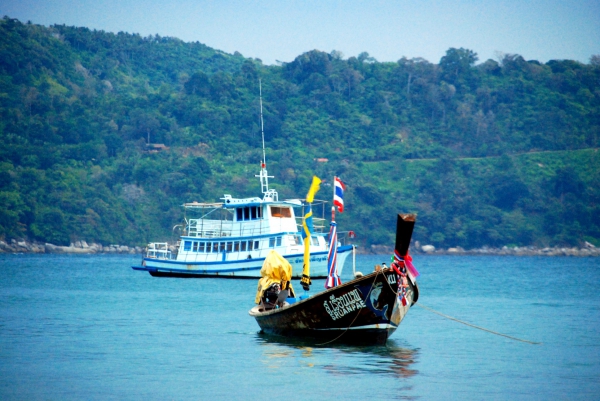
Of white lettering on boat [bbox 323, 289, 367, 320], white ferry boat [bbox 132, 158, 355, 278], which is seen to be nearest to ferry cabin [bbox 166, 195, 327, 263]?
white ferry boat [bbox 132, 158, 355, 278]

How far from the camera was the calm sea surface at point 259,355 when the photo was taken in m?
22.1

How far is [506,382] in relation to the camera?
2348 centimetres

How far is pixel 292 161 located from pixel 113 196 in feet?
Answer: 102

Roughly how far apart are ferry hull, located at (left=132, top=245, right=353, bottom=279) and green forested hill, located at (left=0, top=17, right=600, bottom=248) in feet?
241

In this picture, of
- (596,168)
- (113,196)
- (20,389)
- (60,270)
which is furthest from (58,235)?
(20,389)

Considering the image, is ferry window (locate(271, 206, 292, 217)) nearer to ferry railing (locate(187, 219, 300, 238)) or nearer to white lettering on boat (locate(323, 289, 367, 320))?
ferry railing (locate(187, 219, 300, 238))

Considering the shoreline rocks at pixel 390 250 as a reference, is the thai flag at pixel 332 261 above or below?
above

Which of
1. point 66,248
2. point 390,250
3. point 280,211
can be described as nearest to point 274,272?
point 280,211

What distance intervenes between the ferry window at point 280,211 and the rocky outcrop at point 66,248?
3068 inches

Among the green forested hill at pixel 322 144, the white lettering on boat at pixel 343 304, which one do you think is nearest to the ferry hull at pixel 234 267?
the white lettering on boat at pixel 343 304

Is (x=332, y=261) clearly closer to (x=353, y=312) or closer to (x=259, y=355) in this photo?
(x=353, y=312)

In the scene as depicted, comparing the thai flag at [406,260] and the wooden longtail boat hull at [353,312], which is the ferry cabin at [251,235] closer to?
the wooden longtail boat hull at [353,312]

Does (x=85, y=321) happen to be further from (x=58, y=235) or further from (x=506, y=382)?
(x=58, y=235)

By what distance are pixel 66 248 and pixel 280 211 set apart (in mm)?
79813
